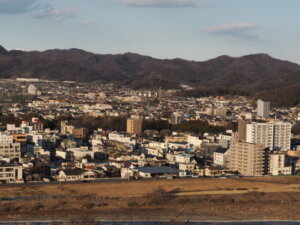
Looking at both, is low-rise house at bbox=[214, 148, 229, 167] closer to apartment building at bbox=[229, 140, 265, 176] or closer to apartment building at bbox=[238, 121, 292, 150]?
apartment building at bbox=[229, 140, 265, 176]

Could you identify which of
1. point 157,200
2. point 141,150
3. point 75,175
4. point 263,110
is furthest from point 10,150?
point 263,110

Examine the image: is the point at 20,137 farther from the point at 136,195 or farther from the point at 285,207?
the point at 285,207

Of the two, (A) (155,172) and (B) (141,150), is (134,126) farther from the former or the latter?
(A) (155,172)

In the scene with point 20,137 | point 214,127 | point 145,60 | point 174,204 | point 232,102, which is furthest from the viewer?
point 145,60

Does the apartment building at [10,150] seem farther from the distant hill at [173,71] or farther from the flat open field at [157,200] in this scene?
the distant hill at [173,71]

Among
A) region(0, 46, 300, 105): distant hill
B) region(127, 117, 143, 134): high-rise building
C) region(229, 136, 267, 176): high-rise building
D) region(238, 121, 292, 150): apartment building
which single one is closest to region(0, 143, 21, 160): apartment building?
region(229, 136, 267, 176): high-rise building

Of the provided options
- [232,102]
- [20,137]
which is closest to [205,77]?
[232,102]
